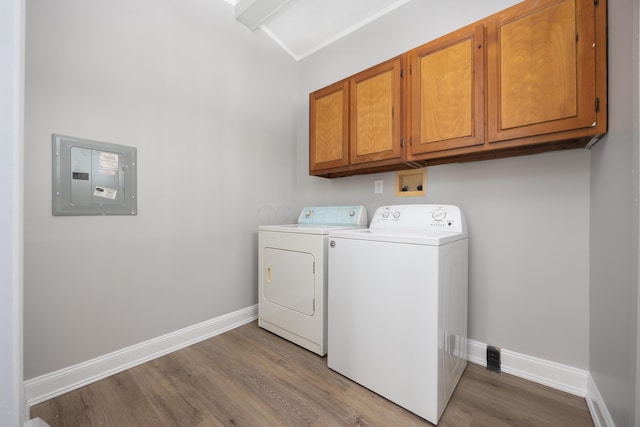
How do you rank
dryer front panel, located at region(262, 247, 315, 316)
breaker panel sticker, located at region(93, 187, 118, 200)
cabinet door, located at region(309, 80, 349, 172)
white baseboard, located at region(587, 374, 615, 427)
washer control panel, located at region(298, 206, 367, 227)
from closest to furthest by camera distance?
1. white baseboard, located at region(587, 374, 615, 427)
2. breaker panel sticker, located at region(93, 187, 118, 200)
3. dryer front panel, located at region(262, 247, 315, 316)
4. cabinet door, located at region(309, 80, 349, 172)
5. washer control panel, located at region(298, 206, 367, 227)

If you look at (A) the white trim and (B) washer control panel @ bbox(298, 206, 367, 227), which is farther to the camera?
(B) washer control panel @ bbox(298, 206, 367, 227)

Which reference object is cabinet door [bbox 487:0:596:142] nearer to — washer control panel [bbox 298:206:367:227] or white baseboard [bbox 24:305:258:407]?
washer control panel [bbox 298:206:367:227]

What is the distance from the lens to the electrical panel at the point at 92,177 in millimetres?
1349

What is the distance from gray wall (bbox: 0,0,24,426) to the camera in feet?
2.08

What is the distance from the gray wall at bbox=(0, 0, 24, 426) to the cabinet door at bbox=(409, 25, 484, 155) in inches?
65.8

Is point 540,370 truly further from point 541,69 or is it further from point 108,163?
point 108,163

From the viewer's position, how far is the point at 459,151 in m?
1.43

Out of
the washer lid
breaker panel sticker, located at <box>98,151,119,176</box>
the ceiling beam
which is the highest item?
the ceiling beam

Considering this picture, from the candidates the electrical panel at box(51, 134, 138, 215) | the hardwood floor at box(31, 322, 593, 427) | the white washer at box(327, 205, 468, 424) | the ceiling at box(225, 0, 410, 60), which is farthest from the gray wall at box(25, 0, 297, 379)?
the white washer at box(327, 205, 468, 424)

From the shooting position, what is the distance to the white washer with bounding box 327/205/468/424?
1150 mm

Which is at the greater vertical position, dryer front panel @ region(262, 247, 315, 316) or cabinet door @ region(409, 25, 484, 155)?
cabinet door @ region(409, 25, 484, 155)

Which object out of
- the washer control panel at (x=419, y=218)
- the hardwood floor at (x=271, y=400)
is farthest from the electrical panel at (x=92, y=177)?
the washer control panel at (x=419, y=218)

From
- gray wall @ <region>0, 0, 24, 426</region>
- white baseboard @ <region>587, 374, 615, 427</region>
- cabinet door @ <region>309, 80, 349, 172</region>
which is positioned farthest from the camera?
cabinet door @ <region>309, 80, 349, 172</region>

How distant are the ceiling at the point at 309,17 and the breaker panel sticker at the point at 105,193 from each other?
1.76m
